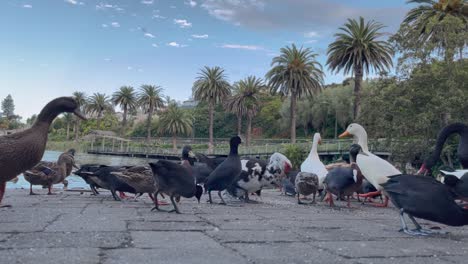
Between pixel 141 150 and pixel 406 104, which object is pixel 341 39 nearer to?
pixel 406 104

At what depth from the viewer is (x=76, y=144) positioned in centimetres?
8619

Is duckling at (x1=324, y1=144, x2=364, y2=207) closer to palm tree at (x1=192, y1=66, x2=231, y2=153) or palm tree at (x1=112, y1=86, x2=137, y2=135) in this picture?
palm tree at (x1=192, y1=66, x2=231, y2=153)

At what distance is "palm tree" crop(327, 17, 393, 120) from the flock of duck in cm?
2737

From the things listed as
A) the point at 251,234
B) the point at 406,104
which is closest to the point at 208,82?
the point at 406,104

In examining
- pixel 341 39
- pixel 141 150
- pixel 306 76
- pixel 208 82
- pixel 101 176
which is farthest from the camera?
pixel 141 150

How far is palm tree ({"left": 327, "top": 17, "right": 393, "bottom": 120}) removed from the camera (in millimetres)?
37500

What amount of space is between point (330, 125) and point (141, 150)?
3446 centimetres

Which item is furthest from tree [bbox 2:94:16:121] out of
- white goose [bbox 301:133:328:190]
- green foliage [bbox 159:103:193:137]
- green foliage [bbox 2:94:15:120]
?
white goose [bbox 301:133:328:190]

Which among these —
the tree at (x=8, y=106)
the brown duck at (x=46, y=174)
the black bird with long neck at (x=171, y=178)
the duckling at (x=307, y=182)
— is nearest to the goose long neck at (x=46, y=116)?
the black bird with long neck at (x=171, y=178)

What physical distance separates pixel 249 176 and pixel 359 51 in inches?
1247

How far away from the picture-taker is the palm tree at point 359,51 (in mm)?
37500

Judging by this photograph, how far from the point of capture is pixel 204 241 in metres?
3.60

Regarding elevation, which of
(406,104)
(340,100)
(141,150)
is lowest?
(141,150)

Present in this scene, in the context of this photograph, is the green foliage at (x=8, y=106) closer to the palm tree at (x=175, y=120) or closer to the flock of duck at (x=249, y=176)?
the palm tree at (x=175, y=120)
